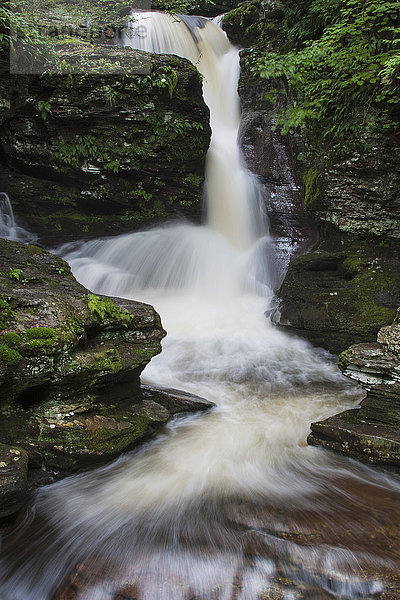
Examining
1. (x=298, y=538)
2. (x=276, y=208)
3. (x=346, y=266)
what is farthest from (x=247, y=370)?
(x=276, y=208)

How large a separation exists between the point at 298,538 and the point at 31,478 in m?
2.40

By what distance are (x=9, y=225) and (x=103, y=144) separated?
2998 millimetres

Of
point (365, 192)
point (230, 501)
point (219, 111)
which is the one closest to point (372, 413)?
point (230, 501)

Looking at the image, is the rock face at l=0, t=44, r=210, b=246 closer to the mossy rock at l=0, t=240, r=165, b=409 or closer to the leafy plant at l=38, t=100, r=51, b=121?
the leafy plant at l=38, t=100, r=51, b=121

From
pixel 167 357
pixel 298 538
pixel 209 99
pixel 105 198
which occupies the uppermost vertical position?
pixel 209 99

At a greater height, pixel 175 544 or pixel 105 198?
pixel 105 198

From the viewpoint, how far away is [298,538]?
9.41ft

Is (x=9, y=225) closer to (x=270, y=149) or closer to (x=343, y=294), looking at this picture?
(x=270, y=149)

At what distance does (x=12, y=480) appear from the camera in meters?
2.92

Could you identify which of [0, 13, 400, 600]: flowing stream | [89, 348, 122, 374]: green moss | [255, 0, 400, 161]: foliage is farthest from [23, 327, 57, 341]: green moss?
[255, 0, 400, 161]: foliage

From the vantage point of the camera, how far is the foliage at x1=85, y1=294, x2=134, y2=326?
15.0 feet

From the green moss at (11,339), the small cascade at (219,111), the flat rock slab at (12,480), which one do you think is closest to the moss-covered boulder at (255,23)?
the small cascade at (219,111)

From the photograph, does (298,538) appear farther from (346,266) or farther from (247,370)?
(346,266)

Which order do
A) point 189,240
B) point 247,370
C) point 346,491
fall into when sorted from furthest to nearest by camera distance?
point 189,240, point 247,370, point 346,491
